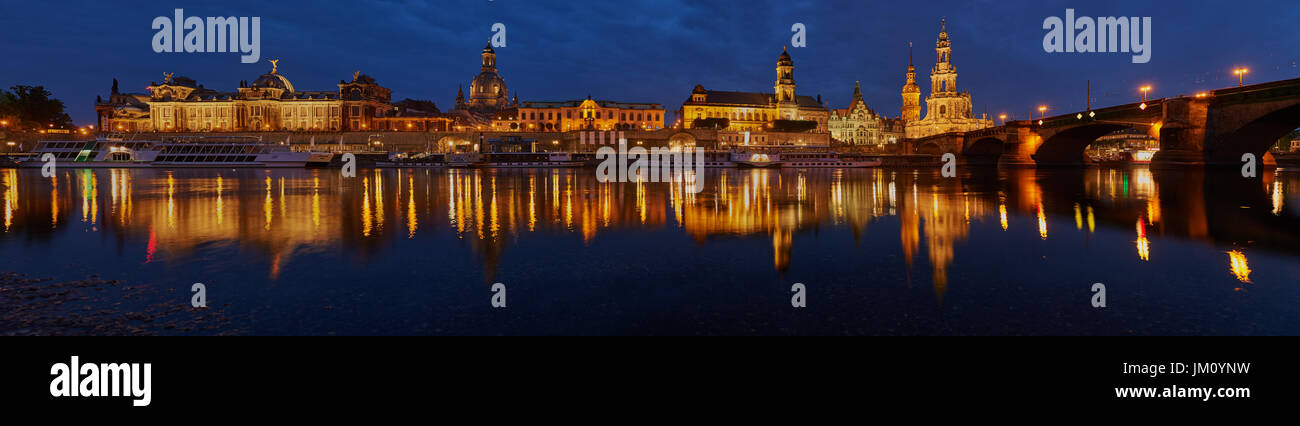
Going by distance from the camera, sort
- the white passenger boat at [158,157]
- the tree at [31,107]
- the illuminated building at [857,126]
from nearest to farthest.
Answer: the white passenger boat at [158,157] < the tree at [31,107] < the illuminated building at [857,126]

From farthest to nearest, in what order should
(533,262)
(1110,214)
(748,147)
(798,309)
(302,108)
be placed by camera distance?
(302,108) < (748,147) < (1110,214) < (533,262) < (798,309)

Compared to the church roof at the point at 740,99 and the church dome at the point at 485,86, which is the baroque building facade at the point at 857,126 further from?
the church dome at the point at 485,86

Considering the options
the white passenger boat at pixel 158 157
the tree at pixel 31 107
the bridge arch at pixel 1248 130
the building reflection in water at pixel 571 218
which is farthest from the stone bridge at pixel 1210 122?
the tree at pixel 31 107

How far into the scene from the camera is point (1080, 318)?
6.26m

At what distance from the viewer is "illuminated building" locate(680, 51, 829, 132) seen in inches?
5689

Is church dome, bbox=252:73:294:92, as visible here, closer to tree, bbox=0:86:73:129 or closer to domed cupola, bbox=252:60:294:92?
domed cupola, bbox=252:60:294:92

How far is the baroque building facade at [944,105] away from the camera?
146375mm

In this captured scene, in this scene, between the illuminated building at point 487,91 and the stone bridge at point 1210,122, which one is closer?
the stone bridge at point 1210,122

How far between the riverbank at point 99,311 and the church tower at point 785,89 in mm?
147411
